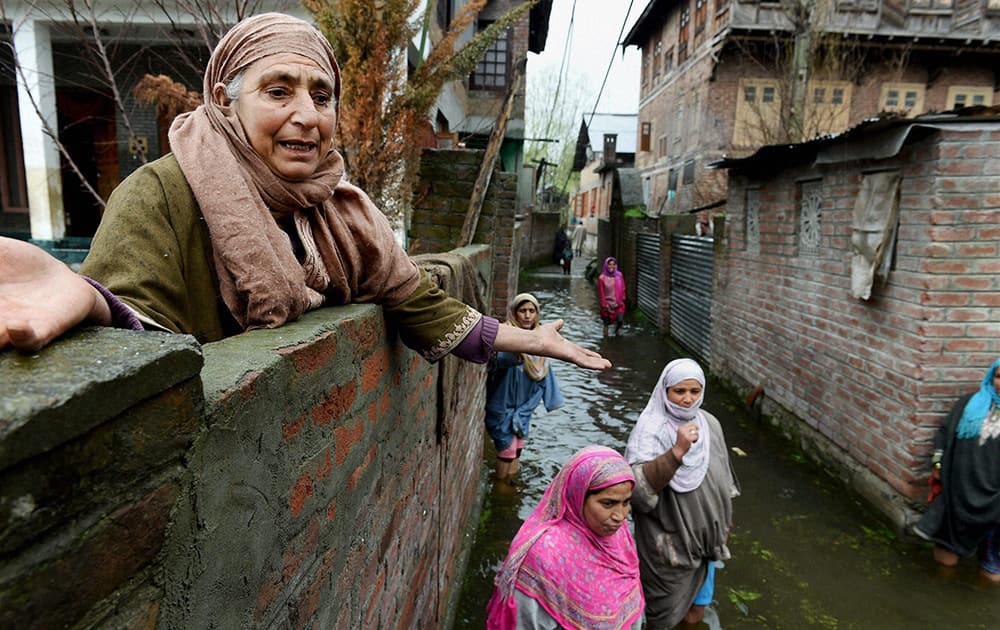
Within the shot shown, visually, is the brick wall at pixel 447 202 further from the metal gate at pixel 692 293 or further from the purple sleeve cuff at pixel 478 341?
the metal gate at pixel 692 293

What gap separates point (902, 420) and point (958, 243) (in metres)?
1.29

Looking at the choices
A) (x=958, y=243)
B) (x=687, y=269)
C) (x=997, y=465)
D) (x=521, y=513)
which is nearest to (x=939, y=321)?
(x=958, y=243)

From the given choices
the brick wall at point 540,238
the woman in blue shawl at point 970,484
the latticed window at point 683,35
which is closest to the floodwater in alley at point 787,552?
the woman in blue shawl at point 970,484

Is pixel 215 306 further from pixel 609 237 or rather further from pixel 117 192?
pixel 609 237

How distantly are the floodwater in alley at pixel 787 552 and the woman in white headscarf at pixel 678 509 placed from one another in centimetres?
43

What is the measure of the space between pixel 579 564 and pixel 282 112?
209cm

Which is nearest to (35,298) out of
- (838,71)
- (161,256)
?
(161,256)

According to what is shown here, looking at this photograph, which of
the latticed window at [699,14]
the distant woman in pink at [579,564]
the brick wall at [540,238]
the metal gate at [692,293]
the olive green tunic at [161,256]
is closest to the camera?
the olive green tunic at [161,256]

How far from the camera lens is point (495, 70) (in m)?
17.8

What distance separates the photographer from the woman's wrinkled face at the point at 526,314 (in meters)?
5.25

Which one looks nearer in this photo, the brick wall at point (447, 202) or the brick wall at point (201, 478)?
the brick wall at point (201, 478)

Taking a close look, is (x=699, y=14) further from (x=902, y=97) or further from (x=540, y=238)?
(x=540, y=238)

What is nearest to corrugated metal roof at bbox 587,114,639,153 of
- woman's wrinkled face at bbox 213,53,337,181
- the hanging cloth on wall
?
the hanging cloth on wall

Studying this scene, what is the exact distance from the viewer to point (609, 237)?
738 inches
